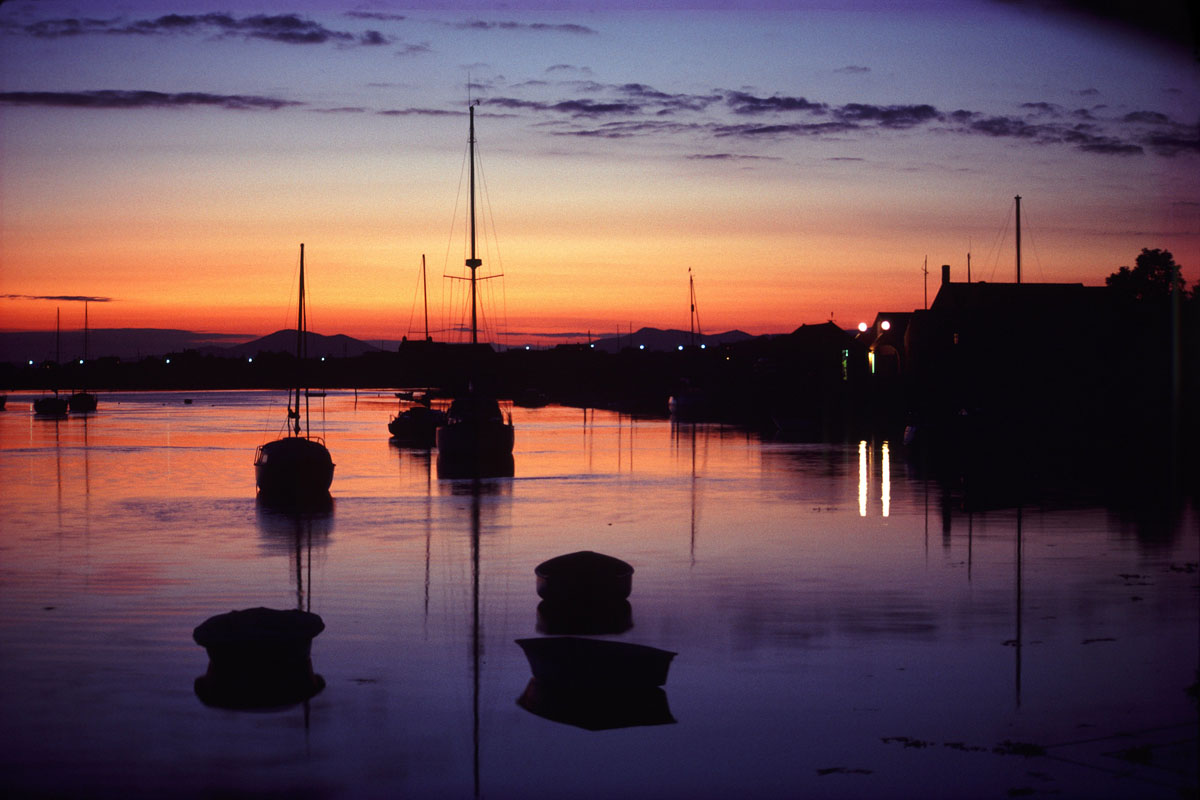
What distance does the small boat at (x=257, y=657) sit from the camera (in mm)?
15594

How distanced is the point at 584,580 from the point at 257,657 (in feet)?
20.3

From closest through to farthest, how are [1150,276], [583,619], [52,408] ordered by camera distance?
1. [583,619]
2. [1150,276]
3. [52,408]

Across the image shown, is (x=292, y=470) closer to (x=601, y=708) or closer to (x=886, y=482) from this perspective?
(x=886, y=482)

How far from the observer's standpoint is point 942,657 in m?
17.6

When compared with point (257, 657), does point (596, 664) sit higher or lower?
higher

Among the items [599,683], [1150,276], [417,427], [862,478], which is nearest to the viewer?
[599,683]

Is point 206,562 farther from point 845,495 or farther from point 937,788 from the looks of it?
point 845,495

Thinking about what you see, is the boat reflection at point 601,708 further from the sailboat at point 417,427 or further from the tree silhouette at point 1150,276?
the tree silhouette at point 1150,276

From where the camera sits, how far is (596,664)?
48.5ft

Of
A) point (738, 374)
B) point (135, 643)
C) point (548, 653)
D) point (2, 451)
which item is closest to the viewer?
point (548, 653)

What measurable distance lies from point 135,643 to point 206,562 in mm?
8664

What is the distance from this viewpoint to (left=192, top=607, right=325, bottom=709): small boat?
15.6m

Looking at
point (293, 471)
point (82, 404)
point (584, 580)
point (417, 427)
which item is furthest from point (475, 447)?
point (82, 404)

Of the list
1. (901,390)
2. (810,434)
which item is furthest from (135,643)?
(901,390)
